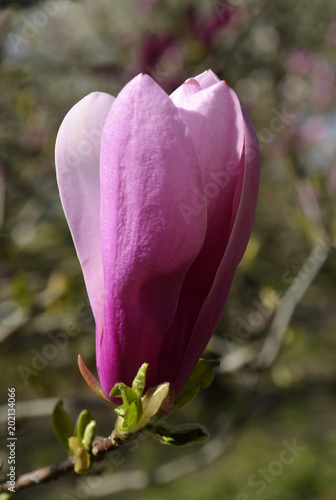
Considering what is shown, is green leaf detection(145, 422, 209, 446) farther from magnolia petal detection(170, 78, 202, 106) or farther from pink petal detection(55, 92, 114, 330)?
magnolia petal detection(170, 78, 202, 106)

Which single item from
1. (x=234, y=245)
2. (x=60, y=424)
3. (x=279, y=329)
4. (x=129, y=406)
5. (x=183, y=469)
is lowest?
(x=183, y=469)

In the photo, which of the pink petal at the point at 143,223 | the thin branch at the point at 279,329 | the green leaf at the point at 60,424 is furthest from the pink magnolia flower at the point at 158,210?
the thin branch at the point at 279,329

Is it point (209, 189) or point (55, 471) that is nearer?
point (209, 189)

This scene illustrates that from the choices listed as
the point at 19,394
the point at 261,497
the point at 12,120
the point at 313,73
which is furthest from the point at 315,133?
the point at 19,394

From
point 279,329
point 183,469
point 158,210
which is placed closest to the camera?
point 158,210

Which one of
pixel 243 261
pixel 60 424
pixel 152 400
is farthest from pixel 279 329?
pixel 152 400

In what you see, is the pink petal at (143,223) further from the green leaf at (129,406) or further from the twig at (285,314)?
the twig at (285,314)

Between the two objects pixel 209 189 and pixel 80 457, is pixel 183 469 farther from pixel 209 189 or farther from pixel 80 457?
pixel 209 189
